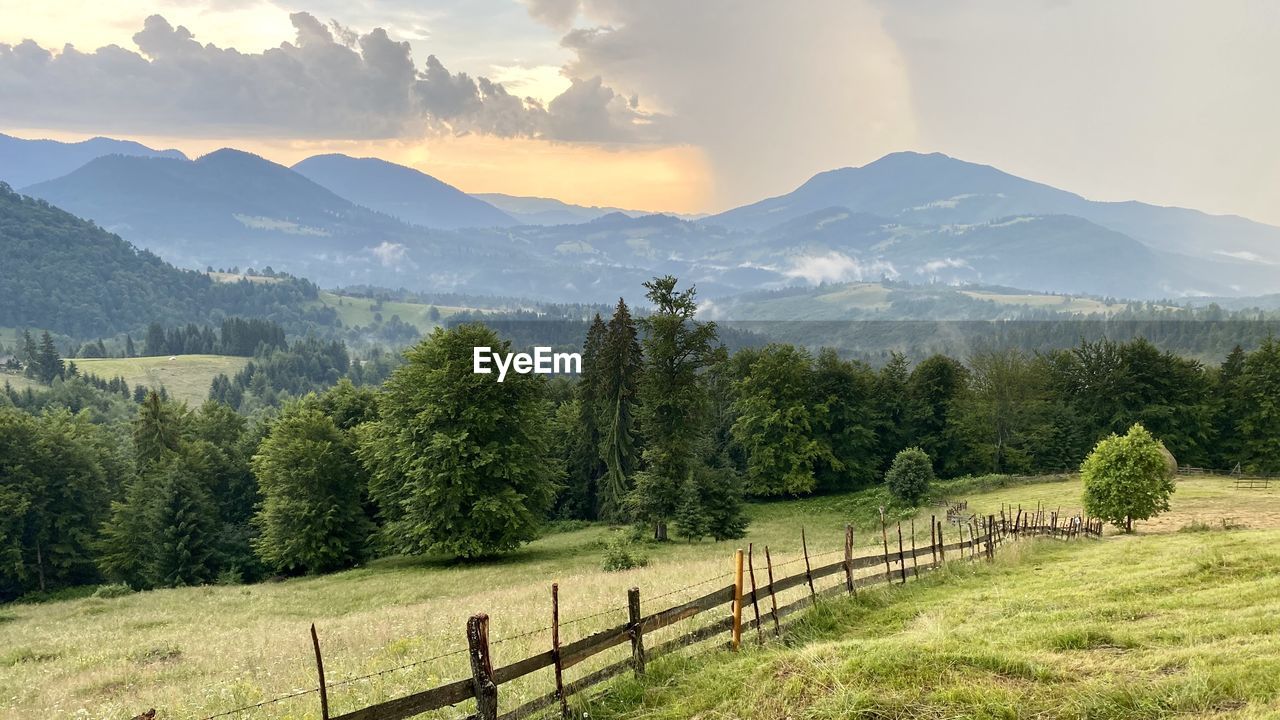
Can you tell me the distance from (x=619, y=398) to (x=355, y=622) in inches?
1349

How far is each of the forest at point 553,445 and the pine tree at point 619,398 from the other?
0.19m

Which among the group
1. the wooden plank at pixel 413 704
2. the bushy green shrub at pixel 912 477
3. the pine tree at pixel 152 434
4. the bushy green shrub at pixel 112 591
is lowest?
the bushy green shrub at pixel 112 591

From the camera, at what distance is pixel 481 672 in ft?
31.3

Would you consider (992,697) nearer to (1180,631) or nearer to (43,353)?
(1180,631)

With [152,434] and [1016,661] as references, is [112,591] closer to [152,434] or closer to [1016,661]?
[152,434]

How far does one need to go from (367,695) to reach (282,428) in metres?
41.2

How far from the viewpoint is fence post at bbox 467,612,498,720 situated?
9.48 metres

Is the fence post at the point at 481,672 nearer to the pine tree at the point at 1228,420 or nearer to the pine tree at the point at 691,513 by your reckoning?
→ the pine tree at the point at 691,513

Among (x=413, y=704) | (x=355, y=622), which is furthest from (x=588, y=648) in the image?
(x=355, y=622)

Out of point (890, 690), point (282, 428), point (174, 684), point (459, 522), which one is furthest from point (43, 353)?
point (890, 690)

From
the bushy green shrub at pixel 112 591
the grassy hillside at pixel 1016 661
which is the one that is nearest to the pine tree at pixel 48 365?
the bushy green shrub at pixel 112 591

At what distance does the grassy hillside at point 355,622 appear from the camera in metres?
13.7

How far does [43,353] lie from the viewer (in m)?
178

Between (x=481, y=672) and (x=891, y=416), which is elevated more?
(x=481, y=672)
